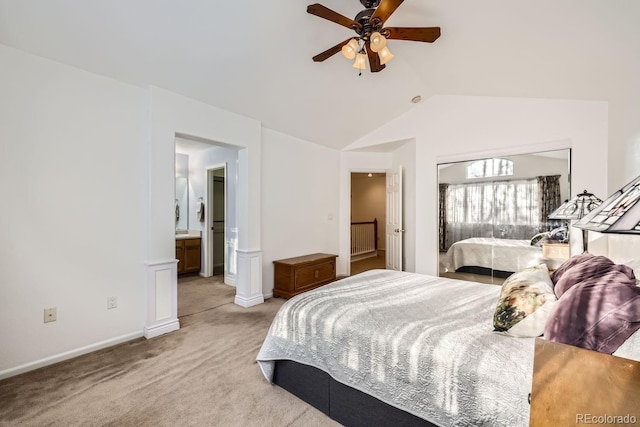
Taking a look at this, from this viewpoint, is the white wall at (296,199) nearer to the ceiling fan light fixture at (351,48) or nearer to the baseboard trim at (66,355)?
the baseboard trim at (66,355)

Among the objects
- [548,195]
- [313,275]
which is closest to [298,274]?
[313,275]

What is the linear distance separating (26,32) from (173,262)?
7.08ft

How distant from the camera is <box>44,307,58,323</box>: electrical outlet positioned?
91.4 inches

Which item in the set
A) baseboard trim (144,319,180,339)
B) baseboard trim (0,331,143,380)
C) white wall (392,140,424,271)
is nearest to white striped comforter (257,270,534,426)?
baseboard trim (144,319,180,339)

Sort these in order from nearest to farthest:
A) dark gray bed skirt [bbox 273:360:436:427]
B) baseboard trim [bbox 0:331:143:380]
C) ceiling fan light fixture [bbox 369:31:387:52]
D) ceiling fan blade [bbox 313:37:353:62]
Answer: dark gray bed skirt [bbox 273:360:436:427]
ceiling fan light fixture [bbox 369:31:387:52]
baseboard trim [bbox 0:331:143:380]
ceiling fan blade [bbox 313:37:353:62]

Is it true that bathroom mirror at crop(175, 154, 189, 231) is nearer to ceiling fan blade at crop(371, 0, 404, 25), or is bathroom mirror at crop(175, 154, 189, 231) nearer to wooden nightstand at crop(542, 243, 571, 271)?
ceiling fan blade at crop(371, 0, 404, 25)

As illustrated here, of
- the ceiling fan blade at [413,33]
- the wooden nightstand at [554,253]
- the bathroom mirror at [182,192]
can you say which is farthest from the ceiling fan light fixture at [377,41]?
the bathroom mirror at [182,192]

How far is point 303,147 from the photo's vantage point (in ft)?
15.1

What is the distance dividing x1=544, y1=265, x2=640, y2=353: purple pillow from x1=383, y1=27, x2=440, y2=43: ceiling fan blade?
191cm

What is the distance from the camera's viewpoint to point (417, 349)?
1.37 m

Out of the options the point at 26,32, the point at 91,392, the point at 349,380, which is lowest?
the point at 91,392

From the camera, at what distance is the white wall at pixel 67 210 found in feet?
7.17

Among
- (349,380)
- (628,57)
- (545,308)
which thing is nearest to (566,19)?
(628,57)

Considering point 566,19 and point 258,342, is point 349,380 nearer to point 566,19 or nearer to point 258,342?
point 258,342
